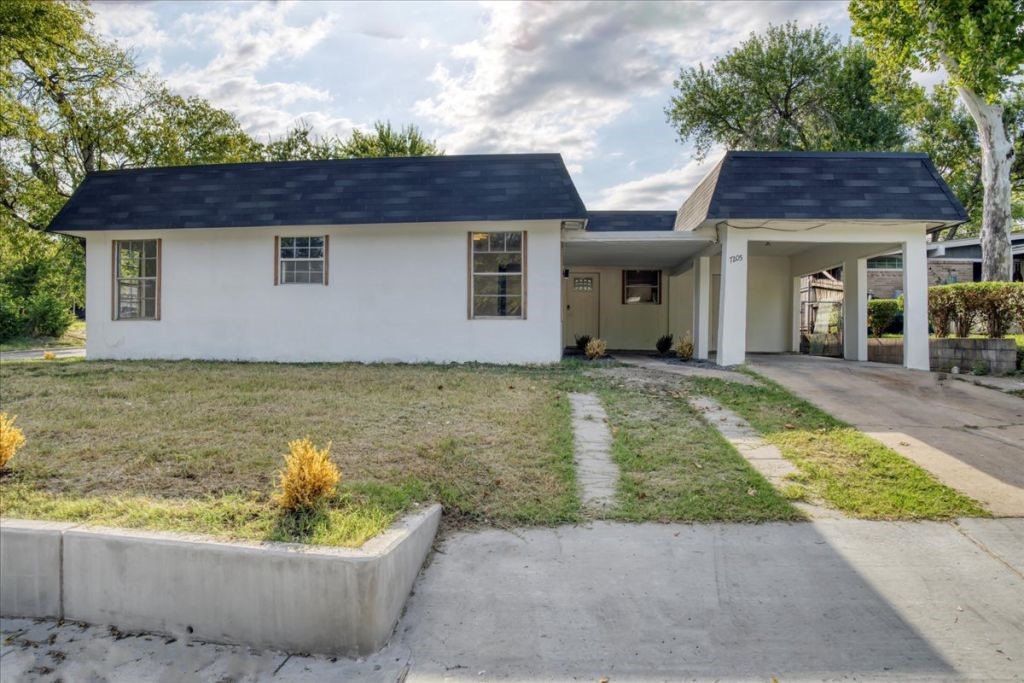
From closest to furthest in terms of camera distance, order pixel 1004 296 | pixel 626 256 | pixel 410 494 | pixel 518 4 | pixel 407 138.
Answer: pixel 410 494 → pixel 518 4 → pixel 1004 296 → pixel 626 256 → pixel 407 138

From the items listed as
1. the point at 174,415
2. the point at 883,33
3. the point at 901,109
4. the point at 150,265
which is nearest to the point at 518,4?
the point at 174,415

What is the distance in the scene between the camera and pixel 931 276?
75.7 ft

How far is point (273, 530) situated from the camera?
332 centimetres

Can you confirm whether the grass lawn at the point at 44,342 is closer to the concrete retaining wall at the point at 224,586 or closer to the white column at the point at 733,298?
the concrete retaining wall at the point at 224,586

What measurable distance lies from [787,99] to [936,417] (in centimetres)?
2111

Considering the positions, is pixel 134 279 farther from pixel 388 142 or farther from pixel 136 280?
pixel 388 142

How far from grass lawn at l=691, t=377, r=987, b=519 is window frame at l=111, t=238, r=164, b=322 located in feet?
35.0

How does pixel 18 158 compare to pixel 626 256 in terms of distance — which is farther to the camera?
pixel 18 158

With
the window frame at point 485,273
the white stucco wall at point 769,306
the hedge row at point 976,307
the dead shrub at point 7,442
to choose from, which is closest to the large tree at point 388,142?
the white stucco wall at point 769,306

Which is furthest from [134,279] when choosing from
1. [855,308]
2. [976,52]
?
[976,52]

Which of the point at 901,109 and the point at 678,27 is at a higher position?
the point at 901,109

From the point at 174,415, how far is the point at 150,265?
7.08 m

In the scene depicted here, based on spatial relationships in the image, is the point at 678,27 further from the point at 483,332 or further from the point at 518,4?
the point at 483,332

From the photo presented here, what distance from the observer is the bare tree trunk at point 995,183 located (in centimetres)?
1162
